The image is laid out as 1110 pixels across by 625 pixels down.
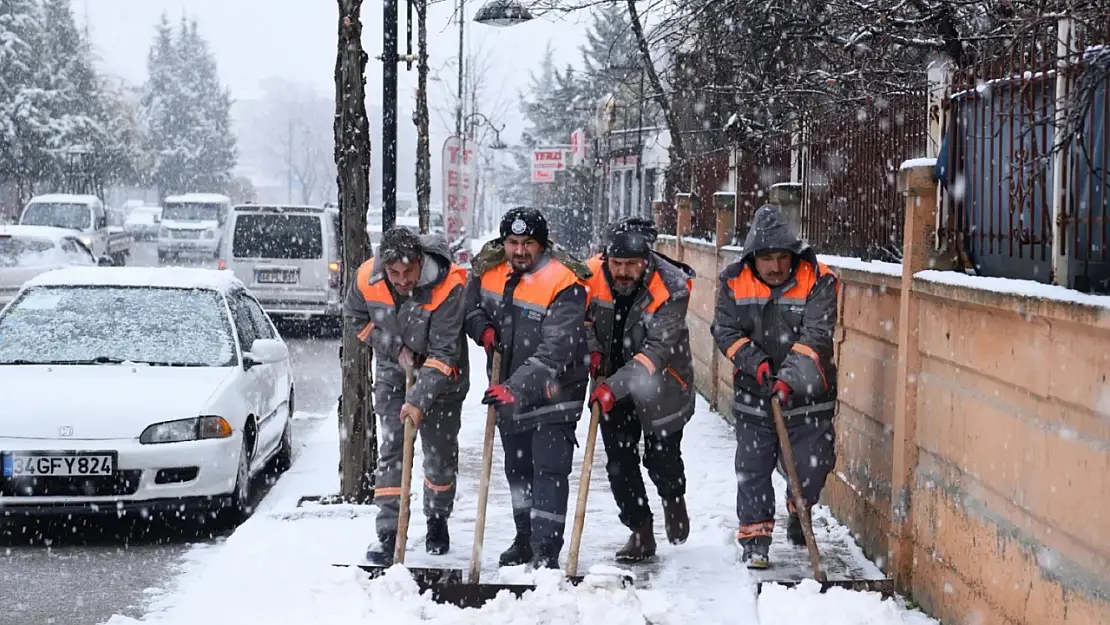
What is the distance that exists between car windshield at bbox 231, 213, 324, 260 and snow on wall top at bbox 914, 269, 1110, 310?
14.2 meters

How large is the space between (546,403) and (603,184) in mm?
34498

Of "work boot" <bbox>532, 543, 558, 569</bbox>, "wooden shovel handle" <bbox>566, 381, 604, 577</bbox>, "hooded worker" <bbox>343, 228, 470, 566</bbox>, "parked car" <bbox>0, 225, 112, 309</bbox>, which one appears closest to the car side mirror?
"hooded worker" <bbox>343, 228, 470, 566</bbox>

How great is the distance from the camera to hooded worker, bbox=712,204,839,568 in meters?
6.08

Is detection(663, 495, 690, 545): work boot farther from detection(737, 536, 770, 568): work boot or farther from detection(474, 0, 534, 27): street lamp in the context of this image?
detection(474, 0, 534, 27): street lamp

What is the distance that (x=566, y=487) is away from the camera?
6301 millimetres

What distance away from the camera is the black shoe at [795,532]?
6.97 metres

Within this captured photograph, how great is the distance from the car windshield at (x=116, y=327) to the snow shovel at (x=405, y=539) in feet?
8.76

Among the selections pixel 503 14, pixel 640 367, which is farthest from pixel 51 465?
pixel 503 14

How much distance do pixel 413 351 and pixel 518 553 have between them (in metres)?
1.07

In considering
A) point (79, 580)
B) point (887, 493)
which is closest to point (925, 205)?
point (887, 493)

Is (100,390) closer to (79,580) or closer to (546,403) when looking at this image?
(79,580)

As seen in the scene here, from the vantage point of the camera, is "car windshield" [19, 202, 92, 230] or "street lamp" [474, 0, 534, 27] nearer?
"street lamp" [474, 0, 534, 27]

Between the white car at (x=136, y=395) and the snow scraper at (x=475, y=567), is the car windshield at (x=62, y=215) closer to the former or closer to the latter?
the white car at (x=136, y=395)

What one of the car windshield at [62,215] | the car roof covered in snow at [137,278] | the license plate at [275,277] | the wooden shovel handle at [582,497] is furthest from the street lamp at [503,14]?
the car windshield at [62,215]
